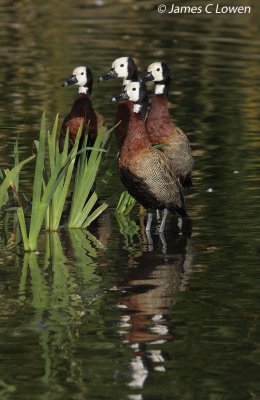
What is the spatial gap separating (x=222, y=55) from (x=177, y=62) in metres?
0.96

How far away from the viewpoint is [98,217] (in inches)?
470

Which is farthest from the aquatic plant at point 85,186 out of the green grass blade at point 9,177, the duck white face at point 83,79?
the duck white face at point 83,79

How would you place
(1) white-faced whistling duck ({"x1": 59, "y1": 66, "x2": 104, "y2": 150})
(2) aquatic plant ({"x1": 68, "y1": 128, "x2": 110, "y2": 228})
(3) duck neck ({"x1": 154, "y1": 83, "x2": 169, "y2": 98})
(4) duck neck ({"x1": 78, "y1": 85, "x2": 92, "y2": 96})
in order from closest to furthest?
(2) aquatic plant ({"x1": 68, "y1": 128, "x2": 110, "y2": 228}), (3) duck neck ({"x1": 154, "y1": 83, "x2": 169, "y2": 98}), (1) white-faced whistling duck ({"x1": 59, "y1": 66, "x2": 104, "y2": 150}), (4) duck neck ({"x1": 78, "y1": 85, "x2": 92, "y2": 96})

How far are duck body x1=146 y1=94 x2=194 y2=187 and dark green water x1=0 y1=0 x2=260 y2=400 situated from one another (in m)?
0.49

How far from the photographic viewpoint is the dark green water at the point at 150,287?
7309 millimetres

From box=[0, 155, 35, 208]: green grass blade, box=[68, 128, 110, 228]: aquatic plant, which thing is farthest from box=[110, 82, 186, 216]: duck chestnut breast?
box=[0, 155, 35, 208]: green grass blade

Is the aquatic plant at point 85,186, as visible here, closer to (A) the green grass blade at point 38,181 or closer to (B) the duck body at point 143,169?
(B) the duck body at point 143,169

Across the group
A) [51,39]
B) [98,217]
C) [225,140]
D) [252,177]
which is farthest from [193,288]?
[51,39]

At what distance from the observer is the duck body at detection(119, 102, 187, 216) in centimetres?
1056

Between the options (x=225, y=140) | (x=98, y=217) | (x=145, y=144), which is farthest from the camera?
(x=225, y=140)

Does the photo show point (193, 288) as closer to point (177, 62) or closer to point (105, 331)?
point (105, 331)

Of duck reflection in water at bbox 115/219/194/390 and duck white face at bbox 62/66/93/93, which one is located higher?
duck white face at bbox 62/66/93/93

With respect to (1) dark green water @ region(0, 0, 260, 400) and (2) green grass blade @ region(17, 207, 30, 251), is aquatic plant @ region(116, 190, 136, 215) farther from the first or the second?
(2) green grass blade @ region(17, 207, 30, 251)

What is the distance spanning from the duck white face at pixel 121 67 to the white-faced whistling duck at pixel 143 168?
1.92 meters
